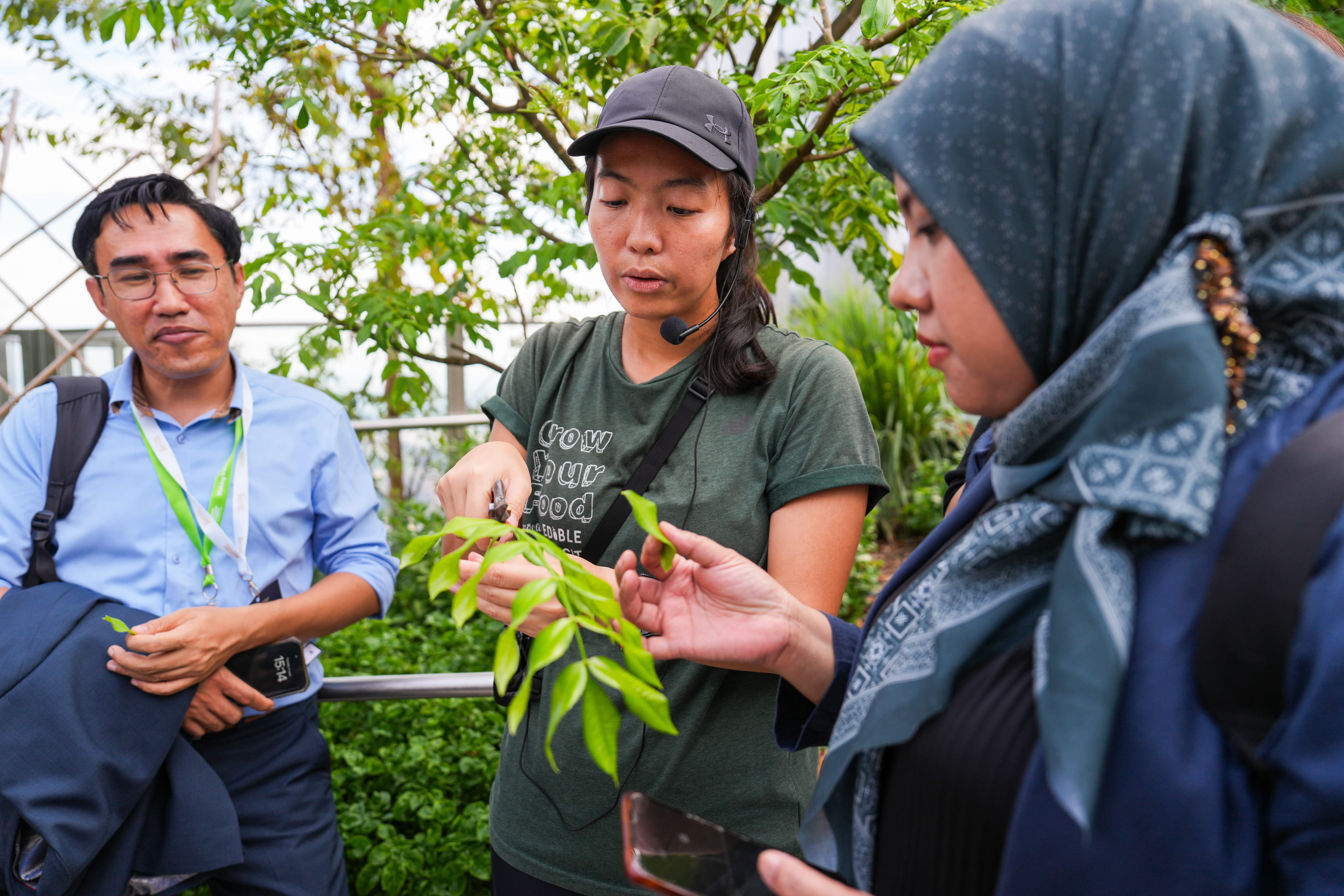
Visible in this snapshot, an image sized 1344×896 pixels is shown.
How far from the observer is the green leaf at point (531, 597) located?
935 mm

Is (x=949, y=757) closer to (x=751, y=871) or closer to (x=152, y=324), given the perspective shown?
(x=751, y=871)

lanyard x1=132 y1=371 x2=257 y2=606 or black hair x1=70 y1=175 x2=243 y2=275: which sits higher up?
black hair x1=70 y1=175 x2=243 y2=275

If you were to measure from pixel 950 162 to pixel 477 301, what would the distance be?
4190 millimetres

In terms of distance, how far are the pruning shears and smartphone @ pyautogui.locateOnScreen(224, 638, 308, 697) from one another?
881 millimetres

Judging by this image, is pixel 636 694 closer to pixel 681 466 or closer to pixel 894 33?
pixel 681 466

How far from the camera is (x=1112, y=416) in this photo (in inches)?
33.8

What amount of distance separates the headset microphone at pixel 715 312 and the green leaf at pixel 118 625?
137 cm

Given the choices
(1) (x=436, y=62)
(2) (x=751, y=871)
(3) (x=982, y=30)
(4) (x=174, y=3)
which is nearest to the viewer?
(3) (x=982, y=30)

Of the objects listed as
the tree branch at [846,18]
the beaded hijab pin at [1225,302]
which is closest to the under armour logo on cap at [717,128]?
the beaded hijab pin at [1225,302]

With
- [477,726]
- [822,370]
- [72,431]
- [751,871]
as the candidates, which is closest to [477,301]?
[477,726]

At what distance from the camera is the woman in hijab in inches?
31.0

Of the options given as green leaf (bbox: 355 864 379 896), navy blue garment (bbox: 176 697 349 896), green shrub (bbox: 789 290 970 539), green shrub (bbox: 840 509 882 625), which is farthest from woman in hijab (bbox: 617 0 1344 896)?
green shrub (bbox: 789 290 970 539)

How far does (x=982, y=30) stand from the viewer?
38.0 inches

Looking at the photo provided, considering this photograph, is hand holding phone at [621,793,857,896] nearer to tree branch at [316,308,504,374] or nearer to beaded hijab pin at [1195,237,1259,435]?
beaded hijab pin at [1195,237,1259,435]
